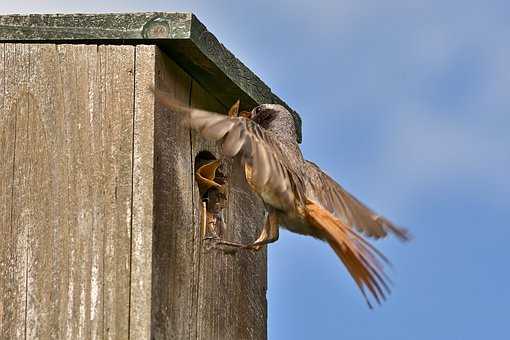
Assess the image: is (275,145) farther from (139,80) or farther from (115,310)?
(115,310)

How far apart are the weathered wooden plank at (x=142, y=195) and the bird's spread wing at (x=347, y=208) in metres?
0.72

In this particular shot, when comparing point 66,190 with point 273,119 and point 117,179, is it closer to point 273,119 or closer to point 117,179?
point 117,179

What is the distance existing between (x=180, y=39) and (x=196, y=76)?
39 centimetres

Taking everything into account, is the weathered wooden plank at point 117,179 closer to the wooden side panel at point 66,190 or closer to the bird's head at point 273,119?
the wooden side panel at point 66,190

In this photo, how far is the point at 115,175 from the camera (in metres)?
4.03

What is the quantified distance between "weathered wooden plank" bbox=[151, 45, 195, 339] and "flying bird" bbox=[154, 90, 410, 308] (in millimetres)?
116

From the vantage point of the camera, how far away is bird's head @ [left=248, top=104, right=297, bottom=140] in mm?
4648

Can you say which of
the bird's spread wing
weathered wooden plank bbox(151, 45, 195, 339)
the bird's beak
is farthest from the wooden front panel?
the bird's spread wing

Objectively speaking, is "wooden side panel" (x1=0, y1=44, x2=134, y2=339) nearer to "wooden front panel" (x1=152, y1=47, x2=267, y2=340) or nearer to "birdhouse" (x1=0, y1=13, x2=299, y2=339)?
"birdhouse" (x1=0, y1=13, x2=299, y2=339)

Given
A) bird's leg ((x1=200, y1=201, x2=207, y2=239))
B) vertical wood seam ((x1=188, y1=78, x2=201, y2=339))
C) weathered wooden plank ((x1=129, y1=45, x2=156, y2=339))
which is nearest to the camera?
weathered wooden plank ((x1=129, y1=45, x2=156, y2=339))

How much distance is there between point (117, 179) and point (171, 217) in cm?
24

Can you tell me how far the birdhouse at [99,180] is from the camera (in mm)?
3947

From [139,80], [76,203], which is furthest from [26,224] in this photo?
[139,80]

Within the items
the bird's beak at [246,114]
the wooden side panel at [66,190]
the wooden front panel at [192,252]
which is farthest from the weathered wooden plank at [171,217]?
the bird's beak at [246,114]
